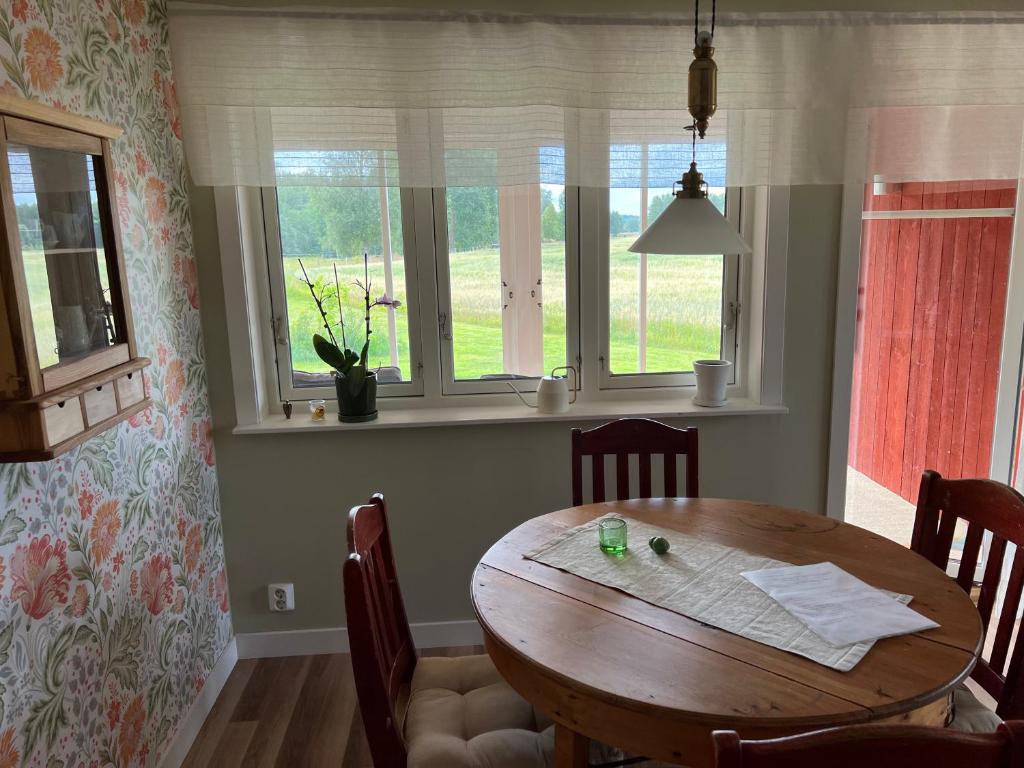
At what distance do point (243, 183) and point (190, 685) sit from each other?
Result: 1588mm

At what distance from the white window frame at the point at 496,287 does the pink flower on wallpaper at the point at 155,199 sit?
856mm

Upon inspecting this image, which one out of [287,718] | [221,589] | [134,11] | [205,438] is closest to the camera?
[134,11]

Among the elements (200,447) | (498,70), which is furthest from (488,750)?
(498,70)

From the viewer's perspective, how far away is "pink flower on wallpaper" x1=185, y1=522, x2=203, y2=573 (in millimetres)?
2195

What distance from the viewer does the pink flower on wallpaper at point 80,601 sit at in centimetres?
155

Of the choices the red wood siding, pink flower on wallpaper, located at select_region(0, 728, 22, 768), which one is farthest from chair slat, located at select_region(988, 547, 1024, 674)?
pink flower on wallpaper, located at select_region(0, 728, 22, 768)

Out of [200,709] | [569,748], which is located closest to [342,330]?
[200,709]

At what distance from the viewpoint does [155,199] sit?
6.72ft

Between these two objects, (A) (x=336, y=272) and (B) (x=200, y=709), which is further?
(A) (x=336, y=272)

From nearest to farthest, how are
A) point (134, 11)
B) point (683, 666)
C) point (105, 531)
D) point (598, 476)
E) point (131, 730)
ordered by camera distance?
point (683, 666), point (105, 531), point (131, 730), point (134, 11), point (598, 476)

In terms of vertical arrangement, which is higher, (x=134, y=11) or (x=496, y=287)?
(x=134, y=11)

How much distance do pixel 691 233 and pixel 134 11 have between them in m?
1.67

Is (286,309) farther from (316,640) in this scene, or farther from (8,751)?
(8,751)

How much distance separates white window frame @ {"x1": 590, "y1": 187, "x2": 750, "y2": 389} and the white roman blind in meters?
0.21
